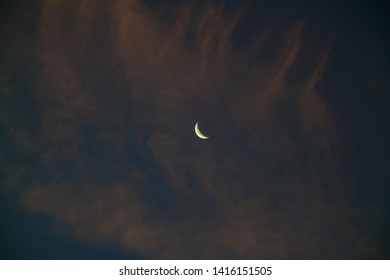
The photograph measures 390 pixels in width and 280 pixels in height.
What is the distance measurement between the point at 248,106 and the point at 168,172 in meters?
2.69

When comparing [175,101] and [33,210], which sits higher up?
[175,101]

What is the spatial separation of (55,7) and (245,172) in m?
6.35

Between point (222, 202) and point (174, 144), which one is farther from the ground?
point (174, 144)

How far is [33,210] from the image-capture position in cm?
1401

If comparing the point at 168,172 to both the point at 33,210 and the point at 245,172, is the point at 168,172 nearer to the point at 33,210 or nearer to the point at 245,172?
the point at 245,172

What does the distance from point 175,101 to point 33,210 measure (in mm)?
4605

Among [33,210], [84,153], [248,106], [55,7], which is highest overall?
[55,7]

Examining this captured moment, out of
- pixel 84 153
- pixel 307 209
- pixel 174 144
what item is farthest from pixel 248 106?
pixel 84 153

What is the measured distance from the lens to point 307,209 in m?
14.3

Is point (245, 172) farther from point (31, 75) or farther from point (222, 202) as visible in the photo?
point (31, 75)

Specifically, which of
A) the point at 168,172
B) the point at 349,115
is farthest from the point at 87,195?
the point at 349,115

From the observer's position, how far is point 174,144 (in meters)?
14.2

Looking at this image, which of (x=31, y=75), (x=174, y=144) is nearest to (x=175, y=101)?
(x=174, y=144)

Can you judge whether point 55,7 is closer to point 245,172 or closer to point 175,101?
point 175,101
